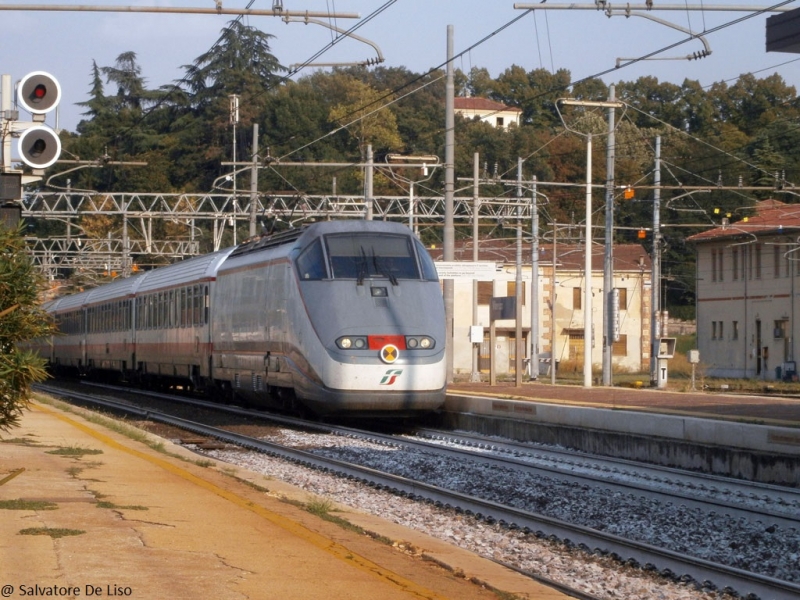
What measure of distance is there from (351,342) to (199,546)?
11.1 m

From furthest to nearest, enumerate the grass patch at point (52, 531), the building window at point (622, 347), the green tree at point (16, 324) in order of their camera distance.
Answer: the building window at point (622, 347), the green tree at point (16, 324), the grass patch at point (52, 531)

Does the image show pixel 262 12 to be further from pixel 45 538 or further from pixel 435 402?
pixel 45 538

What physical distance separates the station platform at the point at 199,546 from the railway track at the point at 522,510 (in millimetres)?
1500

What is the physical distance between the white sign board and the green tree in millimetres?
16134

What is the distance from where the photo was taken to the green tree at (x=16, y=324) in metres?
10.5

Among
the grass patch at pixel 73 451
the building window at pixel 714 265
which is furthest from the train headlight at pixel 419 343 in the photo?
the building window at pixel 714 265

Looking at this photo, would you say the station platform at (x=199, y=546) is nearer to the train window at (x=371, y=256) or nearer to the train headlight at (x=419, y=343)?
the train headlight at (x=419, y=343)

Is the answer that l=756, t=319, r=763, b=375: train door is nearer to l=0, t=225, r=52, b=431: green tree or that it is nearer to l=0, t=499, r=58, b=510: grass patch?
l=0, t=225, r=52, b=431: green tree

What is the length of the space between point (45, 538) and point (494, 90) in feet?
380

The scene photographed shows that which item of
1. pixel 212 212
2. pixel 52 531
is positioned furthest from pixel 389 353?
pixel 212 212

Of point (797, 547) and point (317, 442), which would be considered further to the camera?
point (317, 442)

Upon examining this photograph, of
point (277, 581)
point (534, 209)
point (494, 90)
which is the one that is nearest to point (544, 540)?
point (277, 581)

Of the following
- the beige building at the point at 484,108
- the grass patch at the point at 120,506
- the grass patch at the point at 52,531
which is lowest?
the grass patch at the point at 120,506

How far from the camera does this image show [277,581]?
6.93 meters
